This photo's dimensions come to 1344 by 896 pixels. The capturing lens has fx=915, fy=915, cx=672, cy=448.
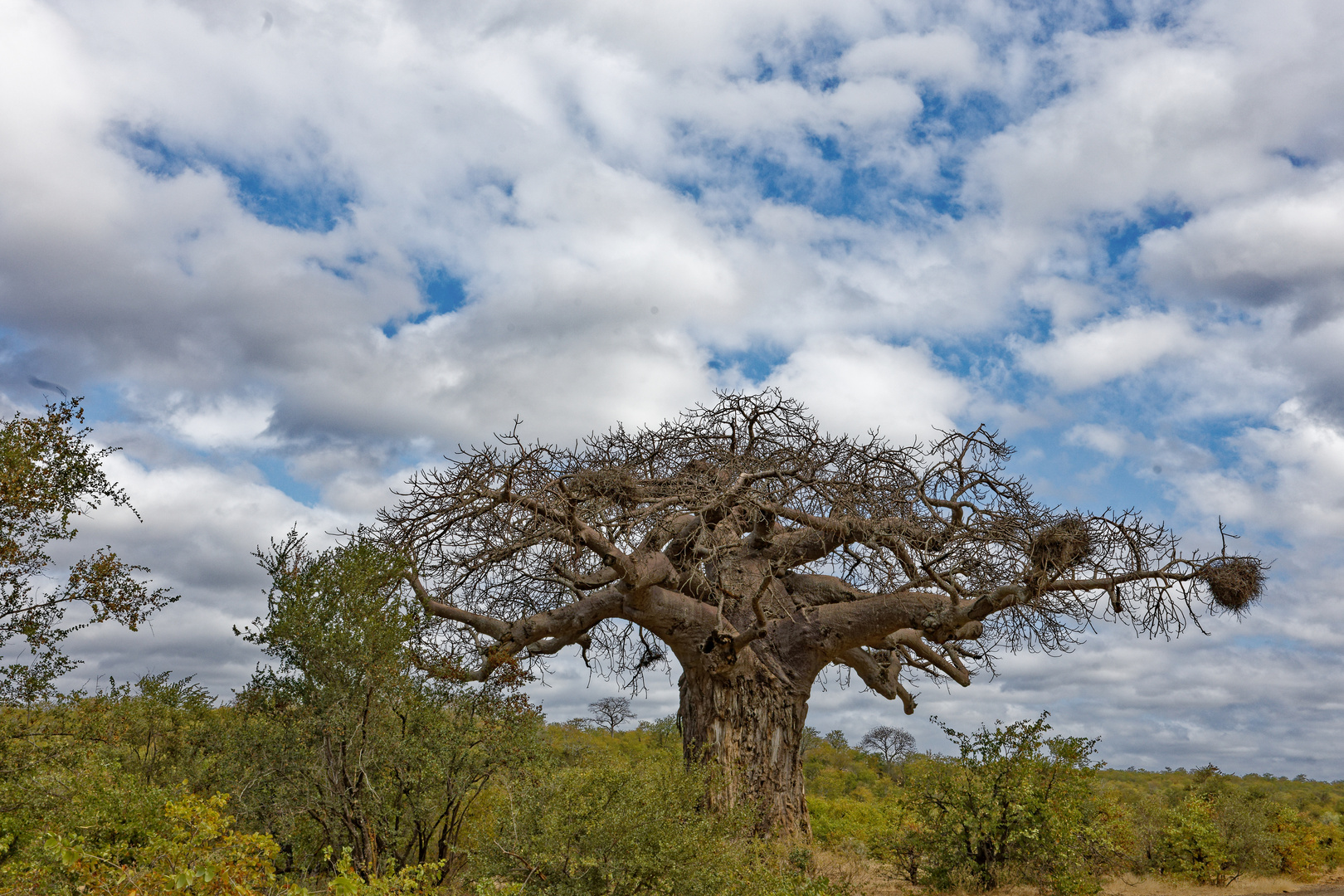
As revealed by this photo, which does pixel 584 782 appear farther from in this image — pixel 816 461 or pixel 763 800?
pixel 816 461

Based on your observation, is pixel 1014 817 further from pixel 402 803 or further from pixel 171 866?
pixel 171 866

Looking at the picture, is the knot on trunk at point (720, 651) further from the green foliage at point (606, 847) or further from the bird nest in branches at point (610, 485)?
the green foliage at point (606, 847)

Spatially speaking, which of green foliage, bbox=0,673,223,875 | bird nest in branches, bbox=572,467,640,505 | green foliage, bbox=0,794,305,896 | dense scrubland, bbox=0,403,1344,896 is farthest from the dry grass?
green foliage, bbox=0,673,223,875

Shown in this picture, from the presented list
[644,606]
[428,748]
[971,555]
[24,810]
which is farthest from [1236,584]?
[24,810]

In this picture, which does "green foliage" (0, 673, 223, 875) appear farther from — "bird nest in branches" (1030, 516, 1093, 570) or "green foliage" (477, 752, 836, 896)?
"bird nest in branches" (1030, 516, 1093, 570)

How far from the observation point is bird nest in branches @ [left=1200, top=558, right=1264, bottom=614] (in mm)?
9875

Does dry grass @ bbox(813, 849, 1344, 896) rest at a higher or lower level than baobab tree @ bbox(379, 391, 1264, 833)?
lower

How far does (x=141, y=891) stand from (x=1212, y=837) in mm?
15126

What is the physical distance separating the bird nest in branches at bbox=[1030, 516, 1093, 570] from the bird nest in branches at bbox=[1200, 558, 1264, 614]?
1.27 m

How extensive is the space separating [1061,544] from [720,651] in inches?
159

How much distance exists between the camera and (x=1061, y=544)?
10.3 meters

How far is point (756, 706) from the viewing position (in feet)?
35.8

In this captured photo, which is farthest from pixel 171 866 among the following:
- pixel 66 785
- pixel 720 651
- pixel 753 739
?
pixel 753 739

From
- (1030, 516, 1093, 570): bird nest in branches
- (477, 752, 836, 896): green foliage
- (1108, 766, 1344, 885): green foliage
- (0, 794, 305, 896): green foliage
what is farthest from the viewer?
(1108, 766, 1344, 885): green foliage
